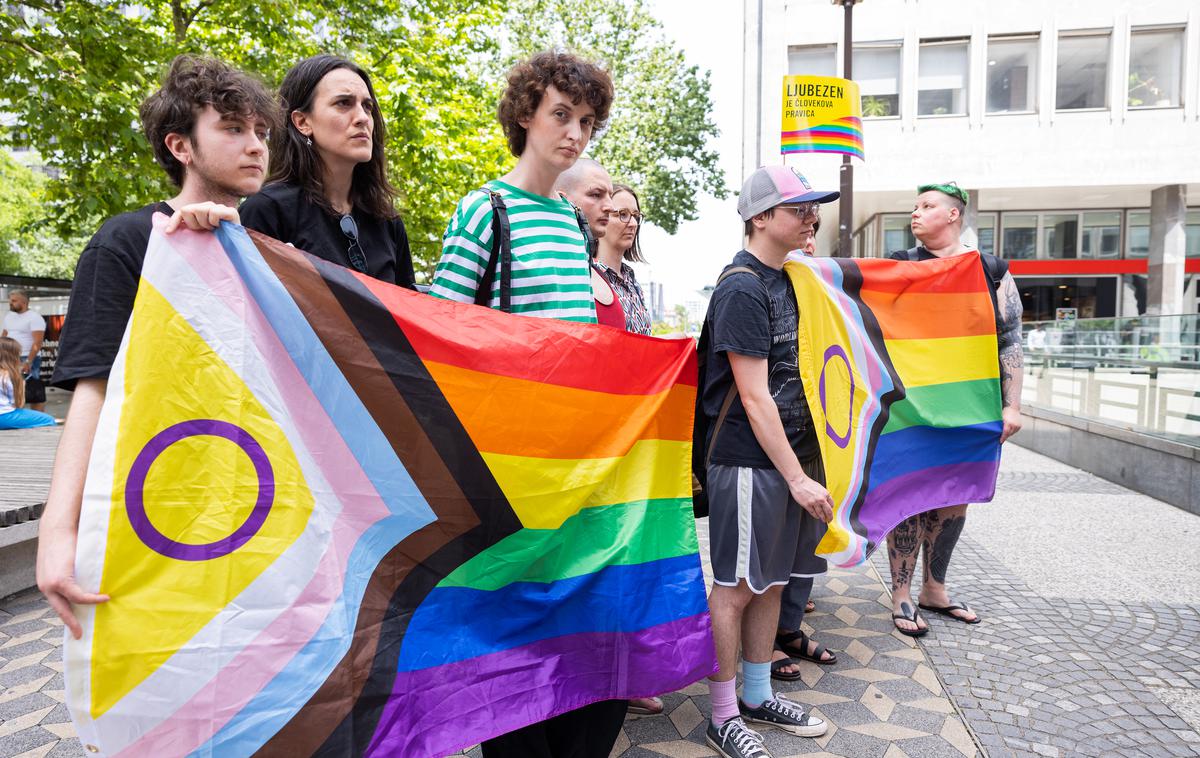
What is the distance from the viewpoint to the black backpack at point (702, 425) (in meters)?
2.87

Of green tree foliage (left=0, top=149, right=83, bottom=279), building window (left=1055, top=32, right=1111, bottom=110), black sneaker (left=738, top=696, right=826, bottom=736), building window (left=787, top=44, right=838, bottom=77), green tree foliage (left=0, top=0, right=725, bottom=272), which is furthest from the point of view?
green tree foliage (left=0, top=149, right=83, bottom=279)

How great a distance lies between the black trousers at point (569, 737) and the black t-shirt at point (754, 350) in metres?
0.96

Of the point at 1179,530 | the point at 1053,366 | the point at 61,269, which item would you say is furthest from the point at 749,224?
the point at 61,269

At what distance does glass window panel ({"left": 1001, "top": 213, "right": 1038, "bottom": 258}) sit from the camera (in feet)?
85.3

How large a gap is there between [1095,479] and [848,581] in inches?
189

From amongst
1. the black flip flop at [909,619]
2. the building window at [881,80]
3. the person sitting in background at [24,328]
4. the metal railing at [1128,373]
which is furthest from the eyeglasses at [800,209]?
the building window at [881,80]

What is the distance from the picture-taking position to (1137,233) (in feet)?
85.3

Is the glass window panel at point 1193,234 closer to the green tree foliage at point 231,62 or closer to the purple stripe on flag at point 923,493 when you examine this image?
the green tree foliage at point 231,62

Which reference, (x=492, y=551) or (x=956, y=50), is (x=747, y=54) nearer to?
(x=956, y=50)

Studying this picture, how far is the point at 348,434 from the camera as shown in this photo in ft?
6.47

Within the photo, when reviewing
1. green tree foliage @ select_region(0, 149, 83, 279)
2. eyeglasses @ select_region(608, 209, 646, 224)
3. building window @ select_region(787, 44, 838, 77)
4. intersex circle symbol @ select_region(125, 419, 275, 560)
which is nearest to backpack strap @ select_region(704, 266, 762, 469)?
eyeglasses @ select_region(608, 209, 646, 224)

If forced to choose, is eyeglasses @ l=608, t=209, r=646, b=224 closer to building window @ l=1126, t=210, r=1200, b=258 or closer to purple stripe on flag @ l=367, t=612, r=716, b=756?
purple stripe on flag @ l=367, t=612, r=716, b=756

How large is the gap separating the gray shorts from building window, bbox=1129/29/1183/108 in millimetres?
24928

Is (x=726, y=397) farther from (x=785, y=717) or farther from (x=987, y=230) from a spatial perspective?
(x=987, y=230)
